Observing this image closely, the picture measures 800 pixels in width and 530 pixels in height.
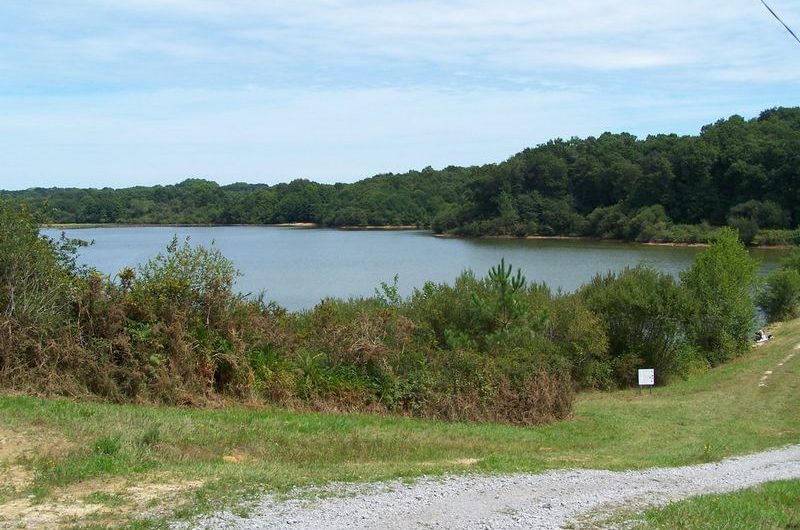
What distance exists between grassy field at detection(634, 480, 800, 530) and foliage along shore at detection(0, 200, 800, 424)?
794 centimetres

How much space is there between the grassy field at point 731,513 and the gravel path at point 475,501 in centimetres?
44

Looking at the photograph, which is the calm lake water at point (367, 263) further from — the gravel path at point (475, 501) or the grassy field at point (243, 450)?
the gravel path at point (475, 501)

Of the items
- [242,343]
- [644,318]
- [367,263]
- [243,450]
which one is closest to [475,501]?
[243,450]

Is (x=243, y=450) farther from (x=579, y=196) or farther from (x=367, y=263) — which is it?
(x=579, y=196)

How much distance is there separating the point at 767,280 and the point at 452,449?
42789 mm

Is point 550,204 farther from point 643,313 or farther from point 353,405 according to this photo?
point 353,405

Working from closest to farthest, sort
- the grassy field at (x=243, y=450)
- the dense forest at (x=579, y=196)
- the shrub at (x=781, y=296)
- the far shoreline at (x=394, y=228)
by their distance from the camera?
the grassy field at (x=243, y=450) < the shrub at (x=781, y=296) < the far shoreline at (x=394, y=228) < the dense forest at (x=579, y=196)

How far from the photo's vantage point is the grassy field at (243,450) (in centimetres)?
709

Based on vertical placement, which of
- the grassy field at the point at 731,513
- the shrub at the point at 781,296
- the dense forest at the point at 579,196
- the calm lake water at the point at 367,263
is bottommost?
the shrub at the point at 781,296

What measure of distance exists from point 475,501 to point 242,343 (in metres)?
8.12

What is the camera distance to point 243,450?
32.2 feet

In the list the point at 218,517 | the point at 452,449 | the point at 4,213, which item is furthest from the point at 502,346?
the point at 218,517

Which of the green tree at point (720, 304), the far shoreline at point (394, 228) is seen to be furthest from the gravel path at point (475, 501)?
the far shoreline at point (394, 228)

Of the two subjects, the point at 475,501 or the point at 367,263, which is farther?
the point at 367,263
